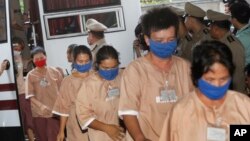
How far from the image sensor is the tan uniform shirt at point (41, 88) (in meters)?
4.68

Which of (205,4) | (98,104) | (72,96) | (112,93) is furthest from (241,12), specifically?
(98,104)

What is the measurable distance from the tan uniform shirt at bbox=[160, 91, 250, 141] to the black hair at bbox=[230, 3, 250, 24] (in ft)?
9.53

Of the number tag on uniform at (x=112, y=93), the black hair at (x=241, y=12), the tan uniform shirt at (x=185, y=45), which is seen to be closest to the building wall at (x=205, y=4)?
the tan uniform shirt at (x=185, y=45)

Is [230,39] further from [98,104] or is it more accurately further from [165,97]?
[165,97]

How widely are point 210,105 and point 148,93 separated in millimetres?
444

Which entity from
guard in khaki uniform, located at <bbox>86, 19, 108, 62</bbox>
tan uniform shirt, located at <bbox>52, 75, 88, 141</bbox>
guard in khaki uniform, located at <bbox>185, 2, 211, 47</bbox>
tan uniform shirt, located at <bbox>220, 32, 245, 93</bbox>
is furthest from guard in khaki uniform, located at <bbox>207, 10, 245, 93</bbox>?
tan uniform shirt, located at <bbox>52, 75, 88, 141</bbox>

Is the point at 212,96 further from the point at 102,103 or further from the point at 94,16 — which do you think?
the point at 94,16

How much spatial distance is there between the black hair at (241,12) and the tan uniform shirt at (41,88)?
213 centimetres

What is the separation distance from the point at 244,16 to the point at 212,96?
120 inches

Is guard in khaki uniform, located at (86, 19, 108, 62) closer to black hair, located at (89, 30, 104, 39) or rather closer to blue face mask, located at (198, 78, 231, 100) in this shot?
black hair, located at (89, 30, 104, 39)

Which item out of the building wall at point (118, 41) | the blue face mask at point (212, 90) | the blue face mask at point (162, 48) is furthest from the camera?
the building wall at point (118, 41)

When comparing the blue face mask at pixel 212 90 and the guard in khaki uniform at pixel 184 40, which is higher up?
the guard in khaki uniform at pixel 184 40

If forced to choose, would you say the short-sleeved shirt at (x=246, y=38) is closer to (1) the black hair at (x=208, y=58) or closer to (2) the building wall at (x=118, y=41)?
(2) the building wall at (x=118, y=41)

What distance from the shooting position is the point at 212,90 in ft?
6.93
